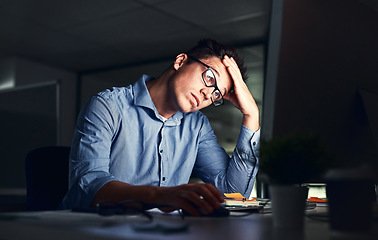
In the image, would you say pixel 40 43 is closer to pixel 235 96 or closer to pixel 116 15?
pixel 116 15

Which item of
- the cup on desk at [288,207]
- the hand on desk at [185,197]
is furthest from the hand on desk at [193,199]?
the cup on desk at [288,207]

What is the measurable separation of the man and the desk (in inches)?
17.0

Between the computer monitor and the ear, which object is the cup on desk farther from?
the ear

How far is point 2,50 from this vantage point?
4.61 meters

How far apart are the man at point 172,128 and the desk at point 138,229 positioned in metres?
0.43

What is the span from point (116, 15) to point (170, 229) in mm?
3254

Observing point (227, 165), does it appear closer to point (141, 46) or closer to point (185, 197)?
point (185, 197)

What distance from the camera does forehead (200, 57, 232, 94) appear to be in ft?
4.73

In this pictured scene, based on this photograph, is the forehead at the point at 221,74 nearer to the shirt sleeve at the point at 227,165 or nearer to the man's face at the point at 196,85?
the man's face at the point at 196,85

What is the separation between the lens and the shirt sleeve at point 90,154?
1.05 m

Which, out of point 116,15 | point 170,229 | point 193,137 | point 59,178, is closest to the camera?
point 170,229

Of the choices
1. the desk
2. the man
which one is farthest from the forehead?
the desk

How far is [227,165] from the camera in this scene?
160 cm

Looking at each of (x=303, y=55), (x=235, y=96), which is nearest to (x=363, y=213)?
(x=303, y=55)
